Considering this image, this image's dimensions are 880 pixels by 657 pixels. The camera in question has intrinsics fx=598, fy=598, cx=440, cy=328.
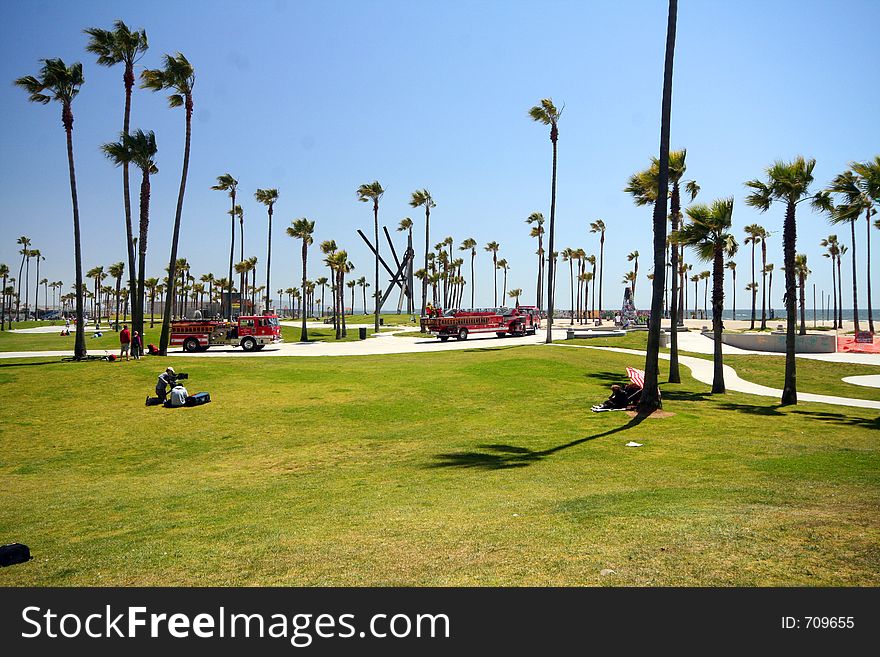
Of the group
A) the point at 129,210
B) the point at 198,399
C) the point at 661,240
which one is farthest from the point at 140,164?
the point at 661,240

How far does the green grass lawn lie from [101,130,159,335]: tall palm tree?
10409 mm

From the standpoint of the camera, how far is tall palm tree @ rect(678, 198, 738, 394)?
24.8 meters

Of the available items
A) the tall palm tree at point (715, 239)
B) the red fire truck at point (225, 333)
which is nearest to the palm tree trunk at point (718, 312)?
the tall palm tree at point (715, 239)

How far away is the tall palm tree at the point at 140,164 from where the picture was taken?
1362 inches

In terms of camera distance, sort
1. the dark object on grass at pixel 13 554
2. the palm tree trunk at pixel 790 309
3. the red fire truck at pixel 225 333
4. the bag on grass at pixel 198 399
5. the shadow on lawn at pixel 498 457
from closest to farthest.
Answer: the dark object on grass at pixel 13 554 < the shadow on lawn at pixel 498 457 < the bag on grass at pixel 198 399 < the palm tree trunk at pixel 790 309 < the red fire truck at pixel 225 333

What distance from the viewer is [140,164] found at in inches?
1387

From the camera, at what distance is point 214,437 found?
17734 mm

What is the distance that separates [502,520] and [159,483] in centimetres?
837

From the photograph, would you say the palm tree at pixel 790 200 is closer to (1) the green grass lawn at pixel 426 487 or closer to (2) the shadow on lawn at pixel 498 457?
(1) the green grass lawn at pixel 426 487

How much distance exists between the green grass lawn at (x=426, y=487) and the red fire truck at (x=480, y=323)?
28.6m

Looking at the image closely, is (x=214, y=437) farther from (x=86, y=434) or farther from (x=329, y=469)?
(x=329, y=469)

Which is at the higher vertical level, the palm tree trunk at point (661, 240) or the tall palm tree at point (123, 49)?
the tall palm tree at point (123, 49)

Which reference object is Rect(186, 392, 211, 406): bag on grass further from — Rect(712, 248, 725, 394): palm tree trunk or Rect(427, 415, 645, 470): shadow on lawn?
Rect(712, 248, 725, 394): palm tree trunk
